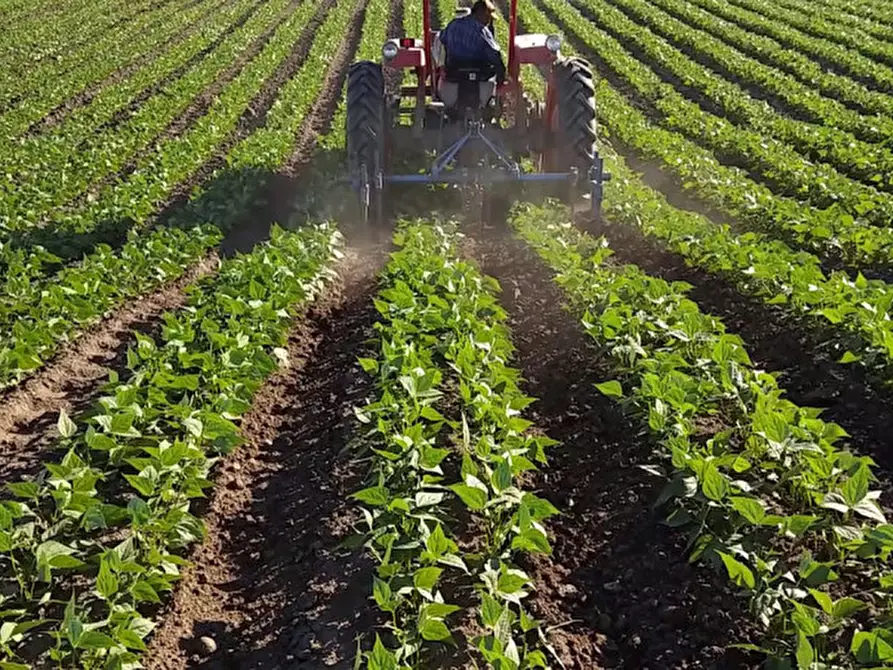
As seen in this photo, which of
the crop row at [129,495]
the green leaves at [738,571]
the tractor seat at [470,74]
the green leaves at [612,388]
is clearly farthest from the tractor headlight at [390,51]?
the green leaves at [738,571]

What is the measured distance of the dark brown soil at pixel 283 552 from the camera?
356 centimetres

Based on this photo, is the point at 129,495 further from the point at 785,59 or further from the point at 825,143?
the point at 785,59

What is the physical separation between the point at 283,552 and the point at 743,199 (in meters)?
6.89

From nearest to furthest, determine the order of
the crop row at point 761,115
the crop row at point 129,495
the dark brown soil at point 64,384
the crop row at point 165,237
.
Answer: the crop row at point 129,495, the dark brown soil at point 64,384, the crop row at point 165,237, the crop row at point 761,115

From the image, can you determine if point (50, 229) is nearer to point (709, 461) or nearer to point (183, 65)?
point (709, 461)

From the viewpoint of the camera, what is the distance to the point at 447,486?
396 cm

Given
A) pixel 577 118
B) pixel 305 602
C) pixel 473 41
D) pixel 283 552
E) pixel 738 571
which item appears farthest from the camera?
pixel 577 118

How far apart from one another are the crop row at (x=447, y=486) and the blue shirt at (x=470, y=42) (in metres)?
3.47

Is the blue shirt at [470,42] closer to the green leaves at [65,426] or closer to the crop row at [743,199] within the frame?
the crop row at [743,199]

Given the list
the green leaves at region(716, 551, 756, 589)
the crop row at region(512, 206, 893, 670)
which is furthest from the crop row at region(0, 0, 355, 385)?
the green leaves at region(716, 551, 756, 589)

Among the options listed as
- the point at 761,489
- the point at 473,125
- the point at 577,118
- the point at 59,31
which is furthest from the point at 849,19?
the point at 761,489

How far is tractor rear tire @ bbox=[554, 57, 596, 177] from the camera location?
9078 millimetres

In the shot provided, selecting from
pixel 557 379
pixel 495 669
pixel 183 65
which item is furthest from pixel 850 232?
pixel 183 65

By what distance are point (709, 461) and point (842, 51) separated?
61.8 feet
